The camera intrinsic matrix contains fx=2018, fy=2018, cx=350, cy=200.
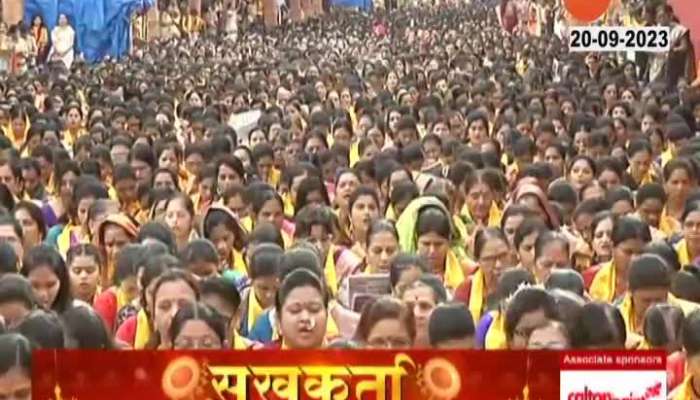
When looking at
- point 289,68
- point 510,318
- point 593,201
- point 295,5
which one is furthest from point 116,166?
point 295,5

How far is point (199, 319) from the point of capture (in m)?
8.33

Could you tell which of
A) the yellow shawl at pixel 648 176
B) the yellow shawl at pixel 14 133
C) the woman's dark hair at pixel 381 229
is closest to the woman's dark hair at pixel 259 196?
the woman's dark hair at pixel 381 229

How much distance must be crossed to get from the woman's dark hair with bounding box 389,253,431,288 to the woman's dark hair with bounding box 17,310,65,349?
7.76ft

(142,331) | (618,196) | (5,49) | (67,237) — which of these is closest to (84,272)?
(142,331)

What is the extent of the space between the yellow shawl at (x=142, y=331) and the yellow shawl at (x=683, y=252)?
314cm

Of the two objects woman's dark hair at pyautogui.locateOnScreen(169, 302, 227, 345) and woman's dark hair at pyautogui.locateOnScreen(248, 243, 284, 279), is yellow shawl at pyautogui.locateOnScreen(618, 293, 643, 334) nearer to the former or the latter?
woman's dark hair at pyautogui.locateOnScreen(248, 243, 284, 279)

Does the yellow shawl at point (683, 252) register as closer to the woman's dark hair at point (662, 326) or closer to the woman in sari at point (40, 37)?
the woman's dark hair at point (662, 326)

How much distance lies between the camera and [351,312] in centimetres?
992

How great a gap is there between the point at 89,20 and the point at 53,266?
1205 inches

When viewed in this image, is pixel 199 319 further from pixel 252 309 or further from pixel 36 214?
pixel 36 214

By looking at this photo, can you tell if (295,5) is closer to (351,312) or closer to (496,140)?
(496,140)

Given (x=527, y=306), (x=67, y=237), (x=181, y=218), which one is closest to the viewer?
(x=527, y=306)

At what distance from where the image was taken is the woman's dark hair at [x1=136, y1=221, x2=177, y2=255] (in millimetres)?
11408

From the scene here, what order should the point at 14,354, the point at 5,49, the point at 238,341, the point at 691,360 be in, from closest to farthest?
the point at 14,354
the point at 691,360
the point at 238,341
the point at 5,49
